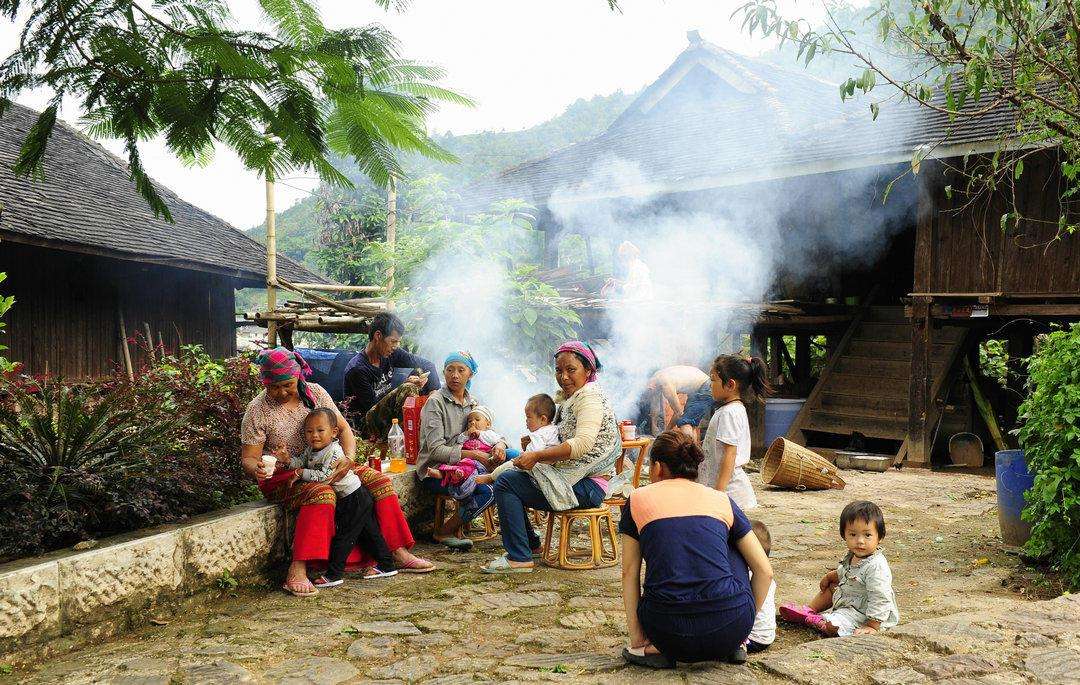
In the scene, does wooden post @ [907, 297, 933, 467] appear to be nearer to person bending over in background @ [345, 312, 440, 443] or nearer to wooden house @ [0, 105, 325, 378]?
person bending over in background @ [345, 312, 440, 443]

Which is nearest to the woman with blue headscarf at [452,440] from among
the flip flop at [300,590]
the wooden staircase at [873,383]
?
the flip flop at [300,590]

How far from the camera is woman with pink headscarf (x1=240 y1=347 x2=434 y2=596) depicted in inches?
220

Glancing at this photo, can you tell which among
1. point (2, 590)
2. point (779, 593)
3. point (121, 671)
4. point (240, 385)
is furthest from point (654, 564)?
point (240, 385)

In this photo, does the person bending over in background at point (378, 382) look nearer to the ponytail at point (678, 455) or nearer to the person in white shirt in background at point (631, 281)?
the ponytail at point (678, 455)

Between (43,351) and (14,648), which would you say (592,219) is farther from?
(14,648)

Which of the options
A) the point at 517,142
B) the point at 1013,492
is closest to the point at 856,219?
the point at 1013,492

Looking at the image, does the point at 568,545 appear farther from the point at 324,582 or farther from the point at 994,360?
the point at 994,360

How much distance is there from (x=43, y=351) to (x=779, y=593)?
1164cm

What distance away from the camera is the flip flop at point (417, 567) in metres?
6.09

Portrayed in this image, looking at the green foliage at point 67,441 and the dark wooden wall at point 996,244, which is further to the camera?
the dark wooden wall at point 996,244

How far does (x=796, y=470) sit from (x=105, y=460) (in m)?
7.56

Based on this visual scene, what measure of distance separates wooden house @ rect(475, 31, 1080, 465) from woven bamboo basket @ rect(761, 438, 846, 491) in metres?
2.72

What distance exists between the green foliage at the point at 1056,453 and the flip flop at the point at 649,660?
3037 mm

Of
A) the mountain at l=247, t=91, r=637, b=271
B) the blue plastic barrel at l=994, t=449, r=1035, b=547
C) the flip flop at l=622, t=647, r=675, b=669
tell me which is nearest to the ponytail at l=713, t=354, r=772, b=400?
the flip flop at l=622, t=647, r=675, b=669
